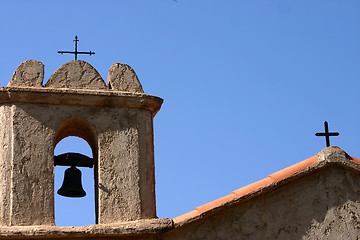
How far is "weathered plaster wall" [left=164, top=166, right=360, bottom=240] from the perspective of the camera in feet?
24.5

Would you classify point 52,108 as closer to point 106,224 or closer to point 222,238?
point 106,224

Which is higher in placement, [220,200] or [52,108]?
[52,108]

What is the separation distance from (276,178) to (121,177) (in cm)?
156

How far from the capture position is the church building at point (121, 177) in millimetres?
7258

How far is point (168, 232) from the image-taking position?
7.33 m

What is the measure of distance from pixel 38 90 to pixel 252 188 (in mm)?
2334

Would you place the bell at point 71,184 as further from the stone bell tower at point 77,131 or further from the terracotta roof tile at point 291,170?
the terracotta roof tile at point 291,170

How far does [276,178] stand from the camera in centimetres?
767

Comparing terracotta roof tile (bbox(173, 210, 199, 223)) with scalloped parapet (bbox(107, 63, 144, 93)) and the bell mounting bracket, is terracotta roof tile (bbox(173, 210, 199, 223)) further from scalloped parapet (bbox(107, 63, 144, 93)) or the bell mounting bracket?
scalloped parapet (bbox(107, 63, 144, 93))

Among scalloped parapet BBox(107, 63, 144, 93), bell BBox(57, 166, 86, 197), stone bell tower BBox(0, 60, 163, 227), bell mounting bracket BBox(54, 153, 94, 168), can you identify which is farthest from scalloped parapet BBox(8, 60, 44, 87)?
bell BBox(57, 166, 86, 197)

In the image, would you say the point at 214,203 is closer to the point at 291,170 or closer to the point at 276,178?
the point at 276,178

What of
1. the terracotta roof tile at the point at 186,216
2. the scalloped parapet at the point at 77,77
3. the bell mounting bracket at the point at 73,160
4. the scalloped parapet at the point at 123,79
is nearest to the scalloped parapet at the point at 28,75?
the scalloped parapet at the point at 77,77

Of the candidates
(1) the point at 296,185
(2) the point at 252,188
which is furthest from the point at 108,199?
(1) the point at 296,185

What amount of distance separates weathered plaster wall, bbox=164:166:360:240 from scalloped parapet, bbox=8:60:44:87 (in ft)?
6.59
